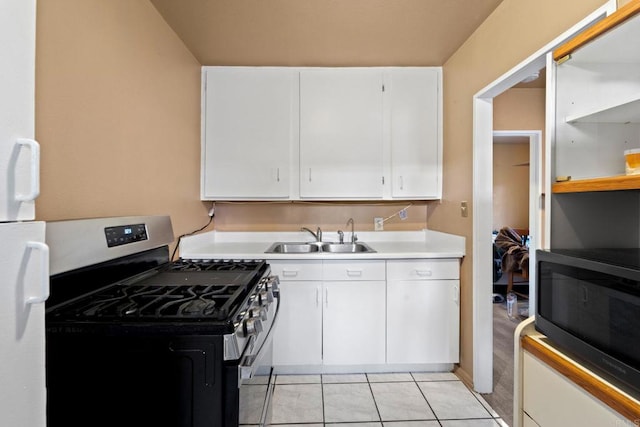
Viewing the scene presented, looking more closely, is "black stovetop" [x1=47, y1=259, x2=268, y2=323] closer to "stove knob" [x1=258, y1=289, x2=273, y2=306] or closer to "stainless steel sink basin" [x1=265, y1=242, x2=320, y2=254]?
"stove knob" [x1=258, y1=289, x2=273, y2=306]

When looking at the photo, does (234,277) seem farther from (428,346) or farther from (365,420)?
(428,346)

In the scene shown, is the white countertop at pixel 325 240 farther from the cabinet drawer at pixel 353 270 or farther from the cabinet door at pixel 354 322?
the cabinet door at pixel 354 322

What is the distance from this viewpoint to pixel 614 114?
95 centimetres

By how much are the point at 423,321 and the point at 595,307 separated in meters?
1.39

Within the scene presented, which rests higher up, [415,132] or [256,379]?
[415,132]

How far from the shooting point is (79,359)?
0.85m

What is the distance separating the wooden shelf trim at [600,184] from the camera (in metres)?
0.78

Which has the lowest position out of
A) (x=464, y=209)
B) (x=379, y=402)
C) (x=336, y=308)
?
(x=379, y=402)

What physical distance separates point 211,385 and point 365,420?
125 cm

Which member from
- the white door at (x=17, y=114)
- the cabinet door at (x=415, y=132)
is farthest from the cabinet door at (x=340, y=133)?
the white door at (x=17, y=114)

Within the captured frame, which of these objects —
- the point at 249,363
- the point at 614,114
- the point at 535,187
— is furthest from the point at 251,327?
the point at 535,187

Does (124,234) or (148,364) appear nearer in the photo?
(148,364)

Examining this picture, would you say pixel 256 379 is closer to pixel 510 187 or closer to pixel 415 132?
pixel 415 132

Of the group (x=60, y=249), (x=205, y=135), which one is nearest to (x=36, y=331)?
(x=60, y=249)
